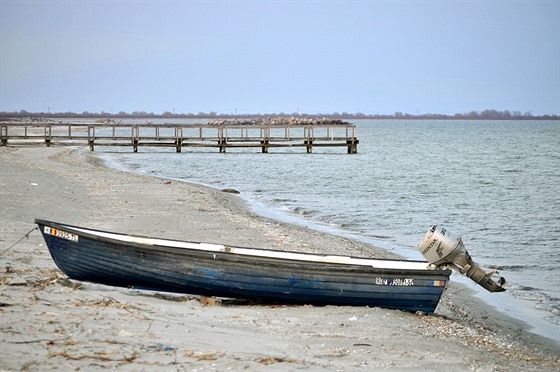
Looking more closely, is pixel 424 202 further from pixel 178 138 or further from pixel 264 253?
pixel 178 138

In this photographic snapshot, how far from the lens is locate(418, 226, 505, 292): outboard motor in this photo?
403 inches

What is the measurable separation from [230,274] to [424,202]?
21.0 m

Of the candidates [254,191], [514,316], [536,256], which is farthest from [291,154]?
[514,316]

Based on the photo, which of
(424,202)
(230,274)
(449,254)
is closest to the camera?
(230,274)

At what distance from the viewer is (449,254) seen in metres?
10.2

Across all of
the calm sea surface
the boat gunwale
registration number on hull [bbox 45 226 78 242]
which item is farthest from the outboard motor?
registration number on hull [bbox 45 226 78 242]

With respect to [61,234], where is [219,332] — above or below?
below

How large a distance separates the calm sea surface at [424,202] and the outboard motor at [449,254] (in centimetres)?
156

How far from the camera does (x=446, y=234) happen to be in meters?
10.3

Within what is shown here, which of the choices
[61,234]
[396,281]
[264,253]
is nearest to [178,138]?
[264,253]

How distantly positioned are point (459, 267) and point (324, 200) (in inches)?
757

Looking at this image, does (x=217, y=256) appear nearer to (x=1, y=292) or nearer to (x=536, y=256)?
(x=1, y=292)

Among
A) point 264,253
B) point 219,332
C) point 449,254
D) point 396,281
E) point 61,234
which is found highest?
point 61,234

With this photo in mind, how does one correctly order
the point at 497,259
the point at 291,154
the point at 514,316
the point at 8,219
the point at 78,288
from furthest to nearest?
the point at 291,154 → the point at 497,259 → the point at 8,219 → the point at 514,316 → the point at 78,288
